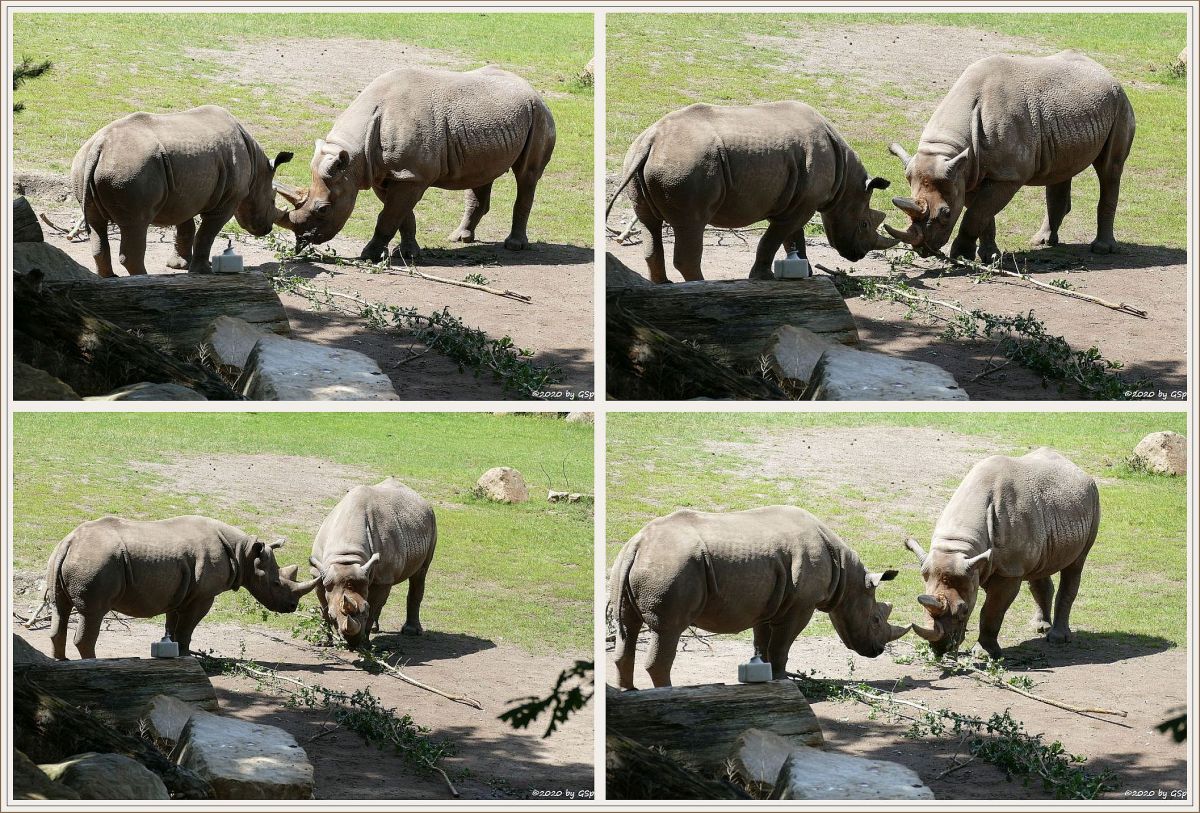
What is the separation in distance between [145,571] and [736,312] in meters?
5.17

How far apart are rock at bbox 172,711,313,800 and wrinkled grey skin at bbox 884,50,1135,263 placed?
7046 millimetres

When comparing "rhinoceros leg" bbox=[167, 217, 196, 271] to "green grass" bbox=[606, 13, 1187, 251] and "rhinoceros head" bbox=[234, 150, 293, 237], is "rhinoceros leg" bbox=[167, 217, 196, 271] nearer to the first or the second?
"rhinoceros head" bbox=[234, 150, 293, 237]

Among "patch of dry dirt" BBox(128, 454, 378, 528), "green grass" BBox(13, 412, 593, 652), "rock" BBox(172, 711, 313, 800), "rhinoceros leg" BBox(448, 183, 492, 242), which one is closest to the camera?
"rock" BBox(172, 711, 313, 800)

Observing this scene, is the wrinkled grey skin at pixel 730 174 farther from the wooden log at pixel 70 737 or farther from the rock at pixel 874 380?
the wooden log at pixel 70 737

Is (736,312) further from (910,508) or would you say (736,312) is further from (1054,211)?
(910,508)

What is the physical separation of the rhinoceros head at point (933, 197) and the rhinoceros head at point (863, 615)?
3298mm

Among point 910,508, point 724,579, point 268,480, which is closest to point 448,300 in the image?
point 724,579

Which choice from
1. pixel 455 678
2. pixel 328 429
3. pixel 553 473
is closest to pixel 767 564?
pixel 455 678

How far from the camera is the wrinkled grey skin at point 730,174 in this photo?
14.3 metres

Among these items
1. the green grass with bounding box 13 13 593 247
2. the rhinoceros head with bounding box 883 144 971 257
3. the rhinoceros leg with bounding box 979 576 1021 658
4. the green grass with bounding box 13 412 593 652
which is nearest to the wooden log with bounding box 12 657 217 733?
the green grass with bounding box 13 412 593 652

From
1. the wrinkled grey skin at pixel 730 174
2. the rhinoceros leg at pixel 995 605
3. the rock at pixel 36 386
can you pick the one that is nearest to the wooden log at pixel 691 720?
the rhinoceros leg at pixel 995 605

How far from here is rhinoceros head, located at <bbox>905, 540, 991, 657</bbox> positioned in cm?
1476

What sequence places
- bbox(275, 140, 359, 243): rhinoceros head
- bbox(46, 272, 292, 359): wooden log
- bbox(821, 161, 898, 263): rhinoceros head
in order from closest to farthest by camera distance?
1. bbox(46, 272, 292, 359): wooden log
2. bbox(821, 161, 898, 263): rhinoceros head
3. bbox(275, 140, 359, 243): rhinoceros head

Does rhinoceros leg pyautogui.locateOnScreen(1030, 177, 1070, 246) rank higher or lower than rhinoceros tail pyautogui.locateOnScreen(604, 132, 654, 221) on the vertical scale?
lower
